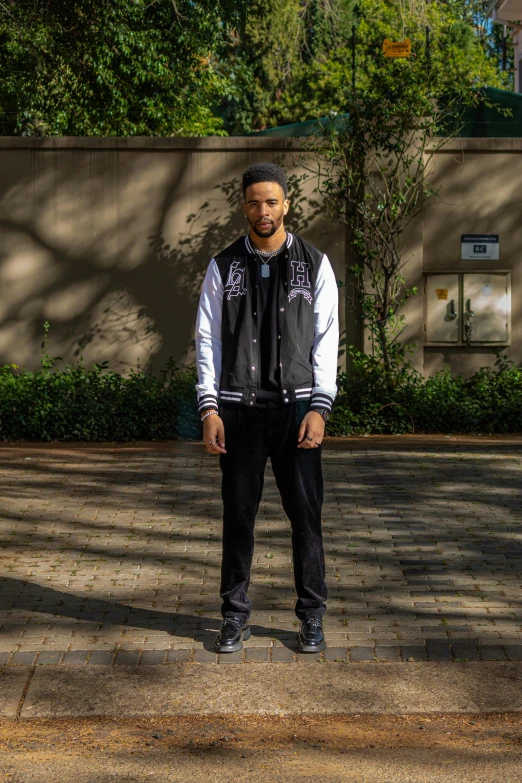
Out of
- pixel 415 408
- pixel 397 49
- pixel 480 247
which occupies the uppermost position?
pixel 397 49

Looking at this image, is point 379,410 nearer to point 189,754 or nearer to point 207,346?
point 207,346

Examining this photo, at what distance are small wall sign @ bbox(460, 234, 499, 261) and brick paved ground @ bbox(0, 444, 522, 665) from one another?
3251 mm

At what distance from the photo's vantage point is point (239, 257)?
15.8 ft

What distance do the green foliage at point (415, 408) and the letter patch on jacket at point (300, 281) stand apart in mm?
6305

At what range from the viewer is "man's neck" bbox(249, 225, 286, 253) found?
4.77 metres

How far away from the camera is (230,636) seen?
4891 millimetres

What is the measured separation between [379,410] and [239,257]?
6.59 meters

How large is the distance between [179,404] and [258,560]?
4.63 metres

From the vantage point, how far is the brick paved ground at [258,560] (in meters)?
5.08

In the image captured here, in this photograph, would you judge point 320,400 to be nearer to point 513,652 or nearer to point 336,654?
point 336,654

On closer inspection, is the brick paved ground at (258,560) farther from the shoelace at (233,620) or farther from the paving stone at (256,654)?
the shoelace at (233,620)

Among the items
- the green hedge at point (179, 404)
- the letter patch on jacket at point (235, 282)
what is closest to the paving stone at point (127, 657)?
the letter patch on jacket at point (235, 282)

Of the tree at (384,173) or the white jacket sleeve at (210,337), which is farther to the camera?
the tree at (384,173)

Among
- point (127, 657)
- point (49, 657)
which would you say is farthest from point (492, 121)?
point (49, 657)
